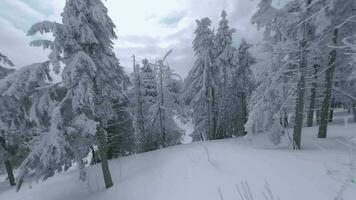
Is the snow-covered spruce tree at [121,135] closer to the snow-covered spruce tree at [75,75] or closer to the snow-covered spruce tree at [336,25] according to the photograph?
the snow-covered spruce tree at [75,75]

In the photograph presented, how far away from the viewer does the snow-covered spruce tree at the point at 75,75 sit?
9602 millimetres

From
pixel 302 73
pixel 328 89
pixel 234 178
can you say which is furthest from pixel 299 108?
pixel 234 178

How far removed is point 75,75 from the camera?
9523 millimetres

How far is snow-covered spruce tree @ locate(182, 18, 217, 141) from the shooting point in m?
22.6

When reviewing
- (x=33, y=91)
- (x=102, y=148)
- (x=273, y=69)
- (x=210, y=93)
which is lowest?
(x=102, y=148)

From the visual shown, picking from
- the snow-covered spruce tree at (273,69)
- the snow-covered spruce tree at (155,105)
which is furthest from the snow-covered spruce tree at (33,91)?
the snow-covered spruce tree at (155,105)

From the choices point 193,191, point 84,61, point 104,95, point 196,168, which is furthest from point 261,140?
point 84,61

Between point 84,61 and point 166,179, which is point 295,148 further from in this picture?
point 84,61

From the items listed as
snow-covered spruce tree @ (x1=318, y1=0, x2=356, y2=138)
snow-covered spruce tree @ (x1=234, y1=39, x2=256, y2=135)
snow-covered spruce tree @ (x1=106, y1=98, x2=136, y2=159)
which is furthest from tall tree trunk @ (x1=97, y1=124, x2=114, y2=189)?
snow-covered spruce tree @ (x1=234, y1=39, x2=256, y2=135)

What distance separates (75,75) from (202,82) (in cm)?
1526

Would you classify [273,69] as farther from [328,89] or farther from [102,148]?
[102,148]

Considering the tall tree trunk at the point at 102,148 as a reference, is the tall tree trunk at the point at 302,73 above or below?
above

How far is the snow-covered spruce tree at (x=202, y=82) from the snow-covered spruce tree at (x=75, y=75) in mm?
12852

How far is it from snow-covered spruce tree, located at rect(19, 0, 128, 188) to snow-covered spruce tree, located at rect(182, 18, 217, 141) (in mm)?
12852
